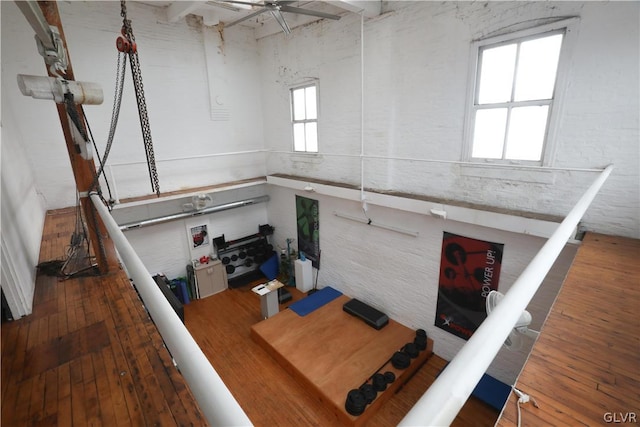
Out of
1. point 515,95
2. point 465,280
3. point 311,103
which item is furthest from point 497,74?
point 311,103

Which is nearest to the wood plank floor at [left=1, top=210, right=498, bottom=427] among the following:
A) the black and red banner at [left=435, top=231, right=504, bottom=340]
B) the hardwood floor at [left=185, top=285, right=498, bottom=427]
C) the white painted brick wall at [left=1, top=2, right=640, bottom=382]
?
the hardwood floor at [left=185, top=285, right=498, bottom=427]

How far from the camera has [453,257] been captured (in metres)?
4.72

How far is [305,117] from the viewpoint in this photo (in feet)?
22.6

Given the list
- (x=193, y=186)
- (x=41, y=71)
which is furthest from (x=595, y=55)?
(x=41, y=71)

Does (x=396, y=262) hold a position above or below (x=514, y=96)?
below

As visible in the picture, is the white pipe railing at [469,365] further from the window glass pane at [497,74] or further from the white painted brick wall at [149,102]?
the white painted brick wall at [149,102]

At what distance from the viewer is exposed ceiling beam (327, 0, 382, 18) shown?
452 cm

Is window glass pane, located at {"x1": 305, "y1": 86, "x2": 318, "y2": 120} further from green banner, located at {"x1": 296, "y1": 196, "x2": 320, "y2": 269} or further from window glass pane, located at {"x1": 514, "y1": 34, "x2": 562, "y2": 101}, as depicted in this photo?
window glass pane, located at {"x1": 514, "y1": 34, "x2": 562, "y2": 101}

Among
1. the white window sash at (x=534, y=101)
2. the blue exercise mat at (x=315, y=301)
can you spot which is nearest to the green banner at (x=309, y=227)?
the blue exercise mat at (x=315, y=301)

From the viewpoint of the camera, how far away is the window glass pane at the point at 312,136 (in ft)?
22.1

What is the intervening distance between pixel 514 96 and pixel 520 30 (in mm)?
760

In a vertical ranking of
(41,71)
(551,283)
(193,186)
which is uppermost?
(41,71)

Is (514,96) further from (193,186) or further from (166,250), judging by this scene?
(166,250)

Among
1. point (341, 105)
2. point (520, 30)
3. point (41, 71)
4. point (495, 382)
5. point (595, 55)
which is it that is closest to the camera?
point (595, 55)
